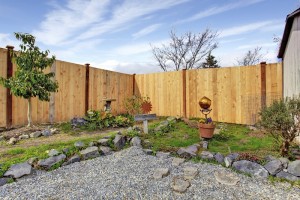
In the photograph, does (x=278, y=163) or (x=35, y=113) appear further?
(x=35, y=113)

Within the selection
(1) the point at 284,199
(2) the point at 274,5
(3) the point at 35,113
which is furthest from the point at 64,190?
(2) the point at 274,5

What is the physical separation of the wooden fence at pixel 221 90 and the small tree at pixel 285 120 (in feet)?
9.05

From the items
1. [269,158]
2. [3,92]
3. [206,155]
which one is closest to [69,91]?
[3,92]

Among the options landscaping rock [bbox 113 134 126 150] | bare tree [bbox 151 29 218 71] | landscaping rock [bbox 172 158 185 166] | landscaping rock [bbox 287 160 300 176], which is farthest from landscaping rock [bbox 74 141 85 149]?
bare tree [bbox 151 29 218 71]

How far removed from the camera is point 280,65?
18.9ft

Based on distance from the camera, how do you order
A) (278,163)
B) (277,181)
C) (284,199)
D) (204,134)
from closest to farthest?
(284,199), (277,181), (278,163), (204,134)

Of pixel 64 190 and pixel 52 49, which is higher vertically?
pixel 52 49

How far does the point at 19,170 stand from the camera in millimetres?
2814

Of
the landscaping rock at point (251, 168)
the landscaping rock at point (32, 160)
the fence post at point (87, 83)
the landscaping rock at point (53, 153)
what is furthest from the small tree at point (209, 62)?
the landscaping rock at point (32, 160)

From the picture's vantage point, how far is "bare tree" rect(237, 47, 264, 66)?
18000 mm

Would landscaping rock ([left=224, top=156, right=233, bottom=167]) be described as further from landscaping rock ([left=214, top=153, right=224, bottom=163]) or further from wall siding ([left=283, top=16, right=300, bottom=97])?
wall siding ([left=283, top=16, right=300, bottom=97])

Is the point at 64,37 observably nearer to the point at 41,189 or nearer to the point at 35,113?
the point at 35,113

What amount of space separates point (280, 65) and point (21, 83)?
21.4 ft

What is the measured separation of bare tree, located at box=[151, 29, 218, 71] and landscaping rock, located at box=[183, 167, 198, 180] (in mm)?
14801
